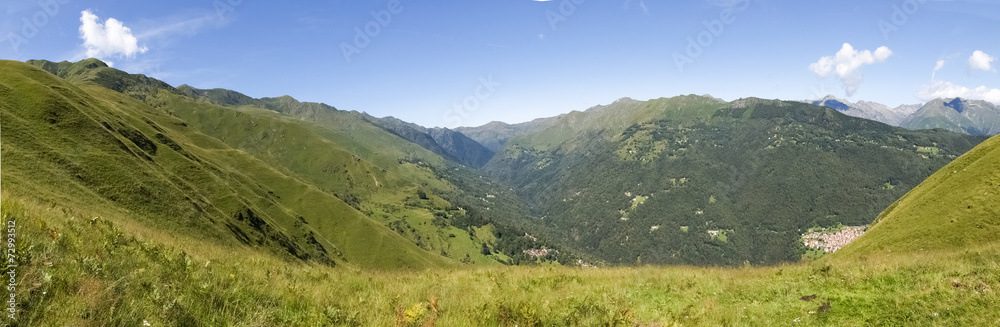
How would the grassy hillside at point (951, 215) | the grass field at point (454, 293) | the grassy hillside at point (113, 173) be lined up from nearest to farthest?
1. the grass field at point (454, 293)
2. the grassy hillside at point (951, 215)
3. the grassy hillside at point (113, 173)

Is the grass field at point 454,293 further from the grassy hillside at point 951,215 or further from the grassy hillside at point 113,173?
the grassy hillside at point 951,215

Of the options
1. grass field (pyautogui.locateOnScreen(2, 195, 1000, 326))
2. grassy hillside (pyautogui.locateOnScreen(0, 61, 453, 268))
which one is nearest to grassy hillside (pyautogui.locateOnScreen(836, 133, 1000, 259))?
grass field (pyautogui.locateOnScreen(2, 195, 1000, 326))

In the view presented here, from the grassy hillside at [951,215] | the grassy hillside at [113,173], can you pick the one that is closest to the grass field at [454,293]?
the grassy hillside at [113,173]

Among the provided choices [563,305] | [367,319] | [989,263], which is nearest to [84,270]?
[367,319]

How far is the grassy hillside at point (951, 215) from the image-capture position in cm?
2684

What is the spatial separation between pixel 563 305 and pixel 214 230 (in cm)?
5428

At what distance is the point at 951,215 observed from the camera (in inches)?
1166

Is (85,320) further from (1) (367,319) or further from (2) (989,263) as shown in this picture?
(2) (989,263)

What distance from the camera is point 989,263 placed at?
38.7 ft

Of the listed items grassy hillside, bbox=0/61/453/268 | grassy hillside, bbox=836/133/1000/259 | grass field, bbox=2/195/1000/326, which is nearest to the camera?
grass field, bbox=2/195/1000/326

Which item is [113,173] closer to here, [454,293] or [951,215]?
[454,293]

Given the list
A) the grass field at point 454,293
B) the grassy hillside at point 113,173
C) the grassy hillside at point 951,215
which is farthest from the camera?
the grassy hillside at point 113,173

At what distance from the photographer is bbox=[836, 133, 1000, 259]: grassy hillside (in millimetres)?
26844

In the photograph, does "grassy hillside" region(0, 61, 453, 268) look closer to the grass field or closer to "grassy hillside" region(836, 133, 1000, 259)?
the grass field
